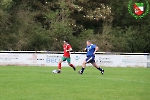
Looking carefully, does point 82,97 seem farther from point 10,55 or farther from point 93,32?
point 93,32

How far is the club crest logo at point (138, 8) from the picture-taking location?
52803 mm

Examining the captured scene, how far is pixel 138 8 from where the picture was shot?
172 feet

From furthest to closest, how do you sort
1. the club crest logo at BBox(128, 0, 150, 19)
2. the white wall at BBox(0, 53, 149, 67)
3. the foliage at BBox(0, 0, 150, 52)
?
the club crest logo at BBox(128, 0, 150, 19) → the foliage at BBox(0, 0, 150, 52) → the white wall at BBox(0, 53, 149, 67)

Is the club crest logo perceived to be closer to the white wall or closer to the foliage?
the foliage

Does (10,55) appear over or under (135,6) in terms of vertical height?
under

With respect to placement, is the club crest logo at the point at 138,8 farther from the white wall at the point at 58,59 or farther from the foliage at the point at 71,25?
the white wall at the point at 58,59

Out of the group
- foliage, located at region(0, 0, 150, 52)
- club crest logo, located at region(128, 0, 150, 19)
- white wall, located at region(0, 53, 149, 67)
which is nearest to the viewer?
white wall, located at region(0, 53, 149, 67)

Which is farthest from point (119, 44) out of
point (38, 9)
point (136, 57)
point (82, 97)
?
point (82, 97)

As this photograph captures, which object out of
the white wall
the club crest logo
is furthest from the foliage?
the white wall

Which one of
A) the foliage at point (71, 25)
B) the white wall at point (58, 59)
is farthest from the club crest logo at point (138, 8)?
the white wall at point (58, 59)

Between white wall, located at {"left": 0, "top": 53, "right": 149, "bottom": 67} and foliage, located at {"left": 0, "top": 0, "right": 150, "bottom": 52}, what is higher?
foliage, located at {"left": 0, "top": 0, "right": 150, "bottom": 52}

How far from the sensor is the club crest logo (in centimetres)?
5280

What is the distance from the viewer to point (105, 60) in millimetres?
37250

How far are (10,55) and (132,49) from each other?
861 inches
